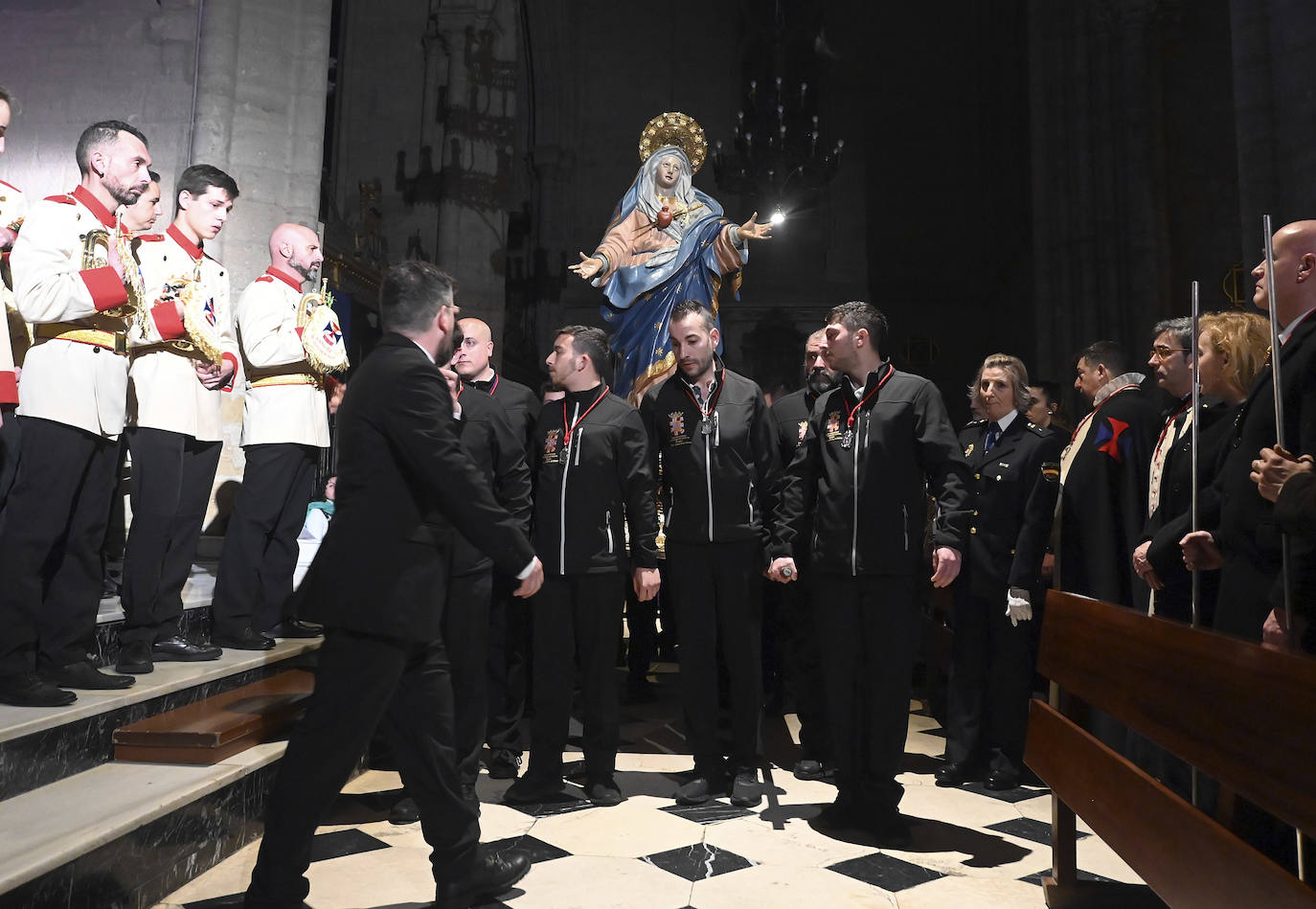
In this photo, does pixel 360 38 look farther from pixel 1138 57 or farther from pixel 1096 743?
pixel 1096 743

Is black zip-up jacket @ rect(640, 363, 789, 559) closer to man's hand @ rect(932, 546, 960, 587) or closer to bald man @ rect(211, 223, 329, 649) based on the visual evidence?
man's hand @ rect(932, 546, 960, 587)

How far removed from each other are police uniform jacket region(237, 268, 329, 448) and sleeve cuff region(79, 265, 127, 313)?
3.34 ft

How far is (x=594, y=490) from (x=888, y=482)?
1.12 m

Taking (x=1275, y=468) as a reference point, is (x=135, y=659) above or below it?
below

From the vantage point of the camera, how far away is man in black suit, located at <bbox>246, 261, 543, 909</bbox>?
206 centimetres

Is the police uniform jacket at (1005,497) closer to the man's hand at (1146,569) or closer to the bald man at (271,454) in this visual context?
the man's hand at (1146,569)

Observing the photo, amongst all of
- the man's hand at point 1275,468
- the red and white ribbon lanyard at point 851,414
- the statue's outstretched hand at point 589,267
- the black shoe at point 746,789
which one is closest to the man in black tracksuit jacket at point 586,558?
the black shoe at point 746,789

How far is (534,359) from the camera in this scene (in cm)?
1614

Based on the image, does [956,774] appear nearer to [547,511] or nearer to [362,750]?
[547,511]

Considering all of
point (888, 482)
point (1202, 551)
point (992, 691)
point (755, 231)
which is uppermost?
point (755, 231)

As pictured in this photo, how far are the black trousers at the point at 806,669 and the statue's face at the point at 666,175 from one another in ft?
8.92

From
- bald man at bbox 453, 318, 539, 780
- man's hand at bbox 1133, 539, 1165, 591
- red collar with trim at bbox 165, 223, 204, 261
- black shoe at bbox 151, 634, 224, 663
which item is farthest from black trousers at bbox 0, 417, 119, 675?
man's hand at bbox 1133, 539, 1165, 591

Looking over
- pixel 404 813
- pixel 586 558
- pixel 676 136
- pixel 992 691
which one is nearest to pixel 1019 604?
pixel 992 691

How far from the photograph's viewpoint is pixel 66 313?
9.21ft
